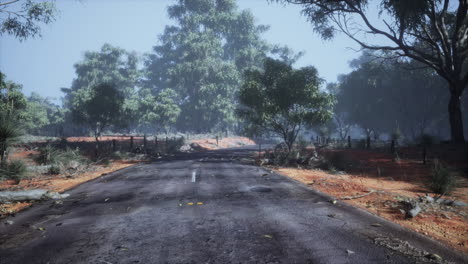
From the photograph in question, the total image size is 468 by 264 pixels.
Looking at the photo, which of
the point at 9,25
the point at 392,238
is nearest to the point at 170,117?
the point at 9,25

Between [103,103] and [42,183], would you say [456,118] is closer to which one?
[42,183]

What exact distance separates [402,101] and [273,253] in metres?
47.5

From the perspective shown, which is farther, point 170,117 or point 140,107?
point 170,117

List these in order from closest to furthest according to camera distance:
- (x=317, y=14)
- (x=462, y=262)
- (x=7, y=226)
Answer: (x=462, y=262), (x=7, y=226), (x=317, y=14)

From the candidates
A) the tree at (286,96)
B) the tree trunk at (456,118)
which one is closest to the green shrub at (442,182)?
the tree at (286,96)

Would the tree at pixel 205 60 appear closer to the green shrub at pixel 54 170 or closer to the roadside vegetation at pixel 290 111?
the roadside vegetation at pixel 290 111

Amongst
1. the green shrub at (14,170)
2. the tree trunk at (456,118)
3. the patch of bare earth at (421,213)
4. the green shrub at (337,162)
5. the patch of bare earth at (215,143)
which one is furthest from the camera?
the patch of bare earth at (215,143)

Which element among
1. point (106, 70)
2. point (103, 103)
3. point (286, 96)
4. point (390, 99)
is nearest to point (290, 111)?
point (286, 96)

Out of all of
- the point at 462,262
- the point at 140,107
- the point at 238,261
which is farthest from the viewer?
the point at 140,107

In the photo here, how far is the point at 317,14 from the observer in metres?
19.3

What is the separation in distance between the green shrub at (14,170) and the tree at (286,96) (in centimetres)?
1255

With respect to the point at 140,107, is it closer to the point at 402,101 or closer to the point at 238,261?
the point at 238,261

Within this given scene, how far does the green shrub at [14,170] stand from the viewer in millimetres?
9219

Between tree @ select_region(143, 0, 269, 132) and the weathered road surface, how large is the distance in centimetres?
4367
